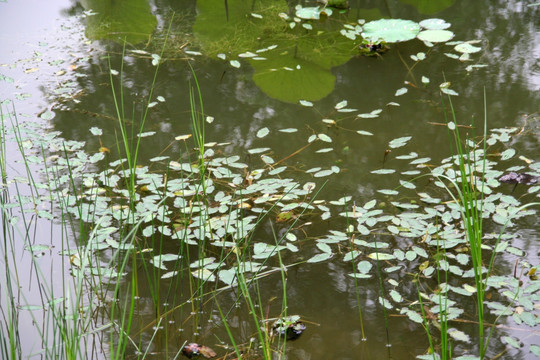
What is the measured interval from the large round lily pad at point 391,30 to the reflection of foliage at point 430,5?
423 mm

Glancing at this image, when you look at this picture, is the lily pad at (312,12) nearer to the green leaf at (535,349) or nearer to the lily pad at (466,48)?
the lily pad at (466,48)

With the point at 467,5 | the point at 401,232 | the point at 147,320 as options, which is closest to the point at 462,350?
the point at 401,232

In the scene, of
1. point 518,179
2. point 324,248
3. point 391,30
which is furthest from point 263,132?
point 391,30

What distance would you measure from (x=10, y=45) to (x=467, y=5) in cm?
347

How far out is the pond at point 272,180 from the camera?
6.35 ft

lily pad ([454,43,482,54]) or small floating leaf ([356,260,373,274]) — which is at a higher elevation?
lily pad ([454,43,482,54])

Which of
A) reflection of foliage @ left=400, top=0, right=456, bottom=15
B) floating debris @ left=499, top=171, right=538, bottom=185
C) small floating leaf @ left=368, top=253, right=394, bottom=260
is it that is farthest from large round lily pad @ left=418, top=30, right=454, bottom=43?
small floating leaf @ left=368, top=253, right=394, bottom=260

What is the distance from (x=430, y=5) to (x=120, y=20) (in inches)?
96.5

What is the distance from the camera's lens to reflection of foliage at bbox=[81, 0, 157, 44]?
14.3 ft

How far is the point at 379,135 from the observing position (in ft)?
10.1

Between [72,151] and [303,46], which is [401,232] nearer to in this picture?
[72,151]

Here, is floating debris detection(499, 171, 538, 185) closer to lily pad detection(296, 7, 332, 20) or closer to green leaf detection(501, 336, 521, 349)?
green leaf detection(501, 336, 521, 349)

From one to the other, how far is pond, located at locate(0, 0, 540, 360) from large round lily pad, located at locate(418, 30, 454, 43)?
2 cm

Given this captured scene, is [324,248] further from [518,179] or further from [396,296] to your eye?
[518,179]
